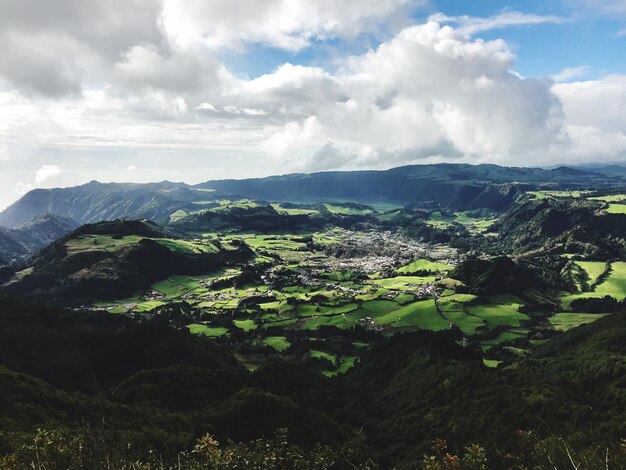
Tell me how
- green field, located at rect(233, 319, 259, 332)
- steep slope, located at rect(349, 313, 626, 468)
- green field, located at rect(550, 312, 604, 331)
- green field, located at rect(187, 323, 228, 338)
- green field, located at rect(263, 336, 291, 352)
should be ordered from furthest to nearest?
1. green field, located at rect(550, 312, 604, 331)
2. green field, located at rect(233, 319, 259, 332)
3. green field, located at rect(187, 323, 228, 338)
4. green field, located at rect(263, 336, 291, 352)
5. steep slope, located at rect(349, 313, 626, 468)

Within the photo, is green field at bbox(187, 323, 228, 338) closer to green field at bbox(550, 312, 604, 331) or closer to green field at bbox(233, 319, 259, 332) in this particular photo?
green field at bbox(233, 319, 259, 332)

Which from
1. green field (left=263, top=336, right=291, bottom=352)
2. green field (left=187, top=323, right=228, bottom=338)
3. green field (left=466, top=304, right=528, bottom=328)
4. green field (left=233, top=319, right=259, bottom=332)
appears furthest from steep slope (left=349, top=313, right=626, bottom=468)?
green field (left=187, top=323, right=228, bottom=338)

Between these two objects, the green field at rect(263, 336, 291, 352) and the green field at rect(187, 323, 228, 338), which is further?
the green field at rect(187, 323, 228, 338)

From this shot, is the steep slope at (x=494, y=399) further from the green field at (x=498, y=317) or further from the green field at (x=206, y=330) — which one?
the green field at (x=206, y=330)

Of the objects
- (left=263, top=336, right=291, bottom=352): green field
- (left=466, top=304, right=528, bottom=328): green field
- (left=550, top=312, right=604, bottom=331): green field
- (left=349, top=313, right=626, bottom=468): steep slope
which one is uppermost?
(left=349, top=313, right=626, bottom=468): steep slope

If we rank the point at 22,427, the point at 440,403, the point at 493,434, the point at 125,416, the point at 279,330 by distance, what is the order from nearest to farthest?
the point at 22,427 → the point at 493,434 → the point at 125,416 → the point at 440,403 → the point at 279,330

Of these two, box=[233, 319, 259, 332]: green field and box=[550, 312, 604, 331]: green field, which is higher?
box=[233, 319, 259, 332]: green field

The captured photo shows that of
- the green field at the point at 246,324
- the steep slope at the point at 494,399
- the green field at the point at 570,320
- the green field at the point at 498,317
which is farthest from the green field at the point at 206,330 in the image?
the green field at the point at 570,320

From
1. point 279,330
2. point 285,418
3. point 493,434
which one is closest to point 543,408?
point 493,434

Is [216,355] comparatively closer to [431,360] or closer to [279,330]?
[279,330]

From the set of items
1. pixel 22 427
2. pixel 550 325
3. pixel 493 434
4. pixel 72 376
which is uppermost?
pixel 22 427

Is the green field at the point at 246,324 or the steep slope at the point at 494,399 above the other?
the steep slope at the point at 494,399
